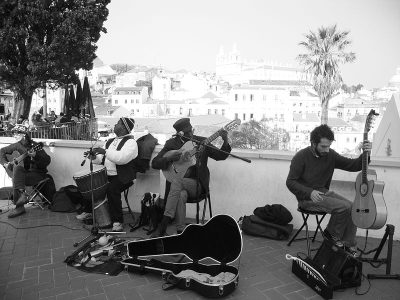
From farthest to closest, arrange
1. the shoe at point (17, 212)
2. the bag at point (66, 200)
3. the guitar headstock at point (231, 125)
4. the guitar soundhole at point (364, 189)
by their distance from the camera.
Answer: the bag at point (66, 200) < the shoe at point (17, 212) < the guitar headstock at point (231, 125) < the guitar soundhole at point (364, 189)

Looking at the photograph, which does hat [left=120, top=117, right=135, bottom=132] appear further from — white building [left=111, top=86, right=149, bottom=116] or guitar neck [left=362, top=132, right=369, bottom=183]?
white building [left=111, top=86, right=149, bottom=116]

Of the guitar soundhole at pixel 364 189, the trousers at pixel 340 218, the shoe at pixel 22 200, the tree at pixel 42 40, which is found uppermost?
the tree at pixel 42 40

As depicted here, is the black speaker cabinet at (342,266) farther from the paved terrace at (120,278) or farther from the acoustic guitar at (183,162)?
the acoustic guitar at (183,162)

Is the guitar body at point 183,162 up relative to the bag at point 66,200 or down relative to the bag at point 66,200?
up

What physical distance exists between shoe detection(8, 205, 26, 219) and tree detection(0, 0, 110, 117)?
11756 millimetres

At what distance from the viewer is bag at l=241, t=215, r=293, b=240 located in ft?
14.2

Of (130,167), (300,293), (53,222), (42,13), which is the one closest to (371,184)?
(300,293)

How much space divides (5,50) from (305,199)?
50.0ft

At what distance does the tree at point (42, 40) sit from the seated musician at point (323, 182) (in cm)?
1440

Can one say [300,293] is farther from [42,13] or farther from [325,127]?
[42,13]

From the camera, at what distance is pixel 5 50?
15242 millimetres

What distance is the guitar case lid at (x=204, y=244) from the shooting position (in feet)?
11.1

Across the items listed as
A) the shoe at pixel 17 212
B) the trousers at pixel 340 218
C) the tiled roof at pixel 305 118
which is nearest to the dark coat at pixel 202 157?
the trousers at pixel 340 218

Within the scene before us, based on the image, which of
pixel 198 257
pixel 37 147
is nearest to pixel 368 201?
pixel 198 257
